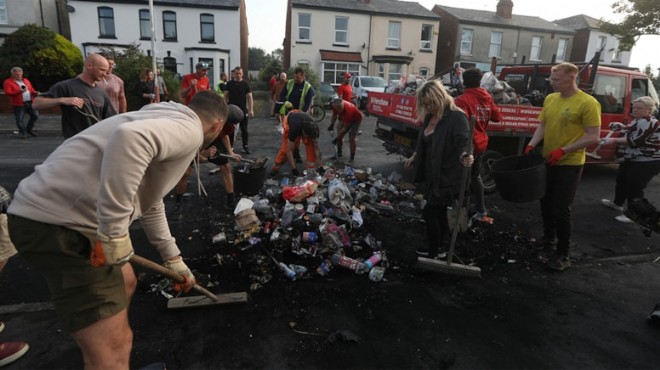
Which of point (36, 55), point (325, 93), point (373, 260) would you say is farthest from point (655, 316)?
point (36, 55)

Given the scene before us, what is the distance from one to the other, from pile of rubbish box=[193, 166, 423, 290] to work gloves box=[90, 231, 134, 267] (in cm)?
187

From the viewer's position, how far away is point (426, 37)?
27875 mm

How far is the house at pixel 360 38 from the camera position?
25.5 metres

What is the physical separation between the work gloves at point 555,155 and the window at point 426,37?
26309 mm

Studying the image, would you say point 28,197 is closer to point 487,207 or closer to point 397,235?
point 397,235

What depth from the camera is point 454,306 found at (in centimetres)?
309

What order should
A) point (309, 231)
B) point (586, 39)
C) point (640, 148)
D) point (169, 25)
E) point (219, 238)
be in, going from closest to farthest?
point (219, 238) < point (309, 231) < point (640, 148) < point (169, 25) < point (586, 39)

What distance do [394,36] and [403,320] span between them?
27312 mm

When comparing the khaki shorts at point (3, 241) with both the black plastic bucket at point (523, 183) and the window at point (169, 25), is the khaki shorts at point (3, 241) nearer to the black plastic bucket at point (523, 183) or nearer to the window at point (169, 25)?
the black plastic bucket at point (523, 183)

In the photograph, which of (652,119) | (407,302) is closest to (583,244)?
(652,119)

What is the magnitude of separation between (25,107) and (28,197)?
1108 centimetres

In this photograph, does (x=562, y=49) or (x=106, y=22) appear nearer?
(x=106, y=22)

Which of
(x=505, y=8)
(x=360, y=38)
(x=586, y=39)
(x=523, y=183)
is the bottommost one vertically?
(x=523, y=183)

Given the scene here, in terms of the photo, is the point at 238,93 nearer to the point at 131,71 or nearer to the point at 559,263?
the point at 559,263
